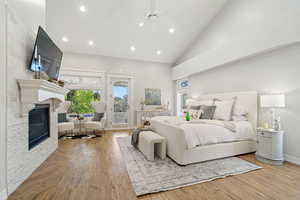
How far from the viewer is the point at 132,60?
574cm

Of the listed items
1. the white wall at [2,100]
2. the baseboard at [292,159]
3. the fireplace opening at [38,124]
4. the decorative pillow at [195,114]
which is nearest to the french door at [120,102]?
the fireplace opening at [38,124]

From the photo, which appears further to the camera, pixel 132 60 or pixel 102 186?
pixel 132 60

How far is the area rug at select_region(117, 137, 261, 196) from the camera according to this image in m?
1.71

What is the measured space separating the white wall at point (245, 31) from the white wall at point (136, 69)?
172 centimetres

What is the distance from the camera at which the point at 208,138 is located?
2.35 m

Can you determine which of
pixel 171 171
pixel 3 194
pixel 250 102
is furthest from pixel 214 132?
pixel 3 194

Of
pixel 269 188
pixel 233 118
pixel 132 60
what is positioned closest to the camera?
pixel 269 188

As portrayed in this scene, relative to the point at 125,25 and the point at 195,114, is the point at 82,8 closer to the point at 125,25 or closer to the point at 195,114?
the point at 125,25

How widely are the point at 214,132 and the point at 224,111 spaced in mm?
976

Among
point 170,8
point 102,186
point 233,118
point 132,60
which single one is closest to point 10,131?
point 102,186

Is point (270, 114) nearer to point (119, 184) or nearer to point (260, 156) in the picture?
point (260, 156)

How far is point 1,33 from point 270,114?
14.9 ft

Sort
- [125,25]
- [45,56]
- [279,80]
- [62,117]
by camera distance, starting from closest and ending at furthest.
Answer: [45,56] → [279,80] → [125,25] → [62,117]

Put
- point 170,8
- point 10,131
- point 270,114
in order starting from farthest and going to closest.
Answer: point 170,8 → point 270,114 → point 10,131
